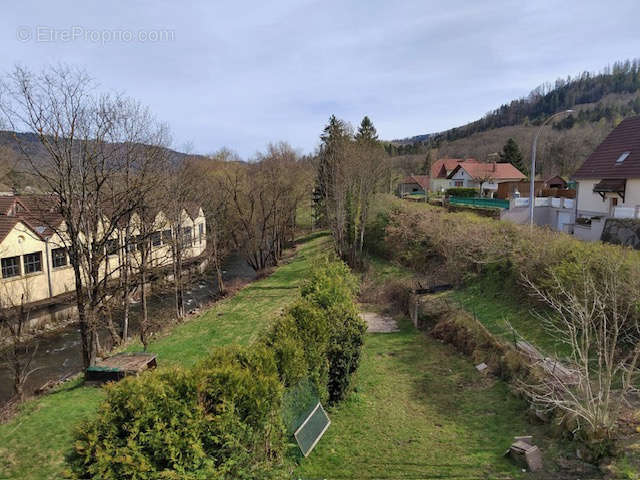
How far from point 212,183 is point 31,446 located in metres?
26.5

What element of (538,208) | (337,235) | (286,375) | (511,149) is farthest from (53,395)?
(511,149)

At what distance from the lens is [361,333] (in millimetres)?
10516

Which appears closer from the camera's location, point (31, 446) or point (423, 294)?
point (31, 446)

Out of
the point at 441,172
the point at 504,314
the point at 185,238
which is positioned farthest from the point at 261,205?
the point at 441,172

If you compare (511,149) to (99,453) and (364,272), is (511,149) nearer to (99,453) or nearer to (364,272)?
(364,272)

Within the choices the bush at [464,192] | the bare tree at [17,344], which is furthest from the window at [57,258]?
the bush at [464,192]

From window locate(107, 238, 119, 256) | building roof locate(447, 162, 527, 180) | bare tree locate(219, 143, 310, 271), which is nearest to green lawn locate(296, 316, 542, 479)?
window locate(107, 238, 119, 256)

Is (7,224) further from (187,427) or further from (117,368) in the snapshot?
(187,427)

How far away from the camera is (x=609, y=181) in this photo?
2364 cm

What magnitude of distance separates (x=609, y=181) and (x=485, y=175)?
34.4m

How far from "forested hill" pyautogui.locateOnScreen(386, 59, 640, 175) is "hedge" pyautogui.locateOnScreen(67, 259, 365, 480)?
75.8 metres

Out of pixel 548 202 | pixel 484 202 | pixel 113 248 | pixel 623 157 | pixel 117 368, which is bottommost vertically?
pixel 117 368

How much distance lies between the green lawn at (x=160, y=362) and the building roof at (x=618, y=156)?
65.1 feet

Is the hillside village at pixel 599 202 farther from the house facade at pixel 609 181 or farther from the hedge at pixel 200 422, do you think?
the hedge at pixel 200 422
